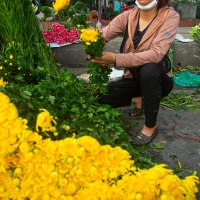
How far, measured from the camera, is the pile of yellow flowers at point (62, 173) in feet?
4.64

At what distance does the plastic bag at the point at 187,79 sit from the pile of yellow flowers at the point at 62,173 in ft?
9.57

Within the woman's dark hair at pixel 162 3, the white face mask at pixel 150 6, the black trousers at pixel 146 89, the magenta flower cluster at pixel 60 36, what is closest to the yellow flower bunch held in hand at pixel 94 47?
the black trousers at pixel 146 89

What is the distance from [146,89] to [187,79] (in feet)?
7.14

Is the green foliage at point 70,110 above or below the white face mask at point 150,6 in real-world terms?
below

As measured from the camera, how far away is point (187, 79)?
4.34 metres

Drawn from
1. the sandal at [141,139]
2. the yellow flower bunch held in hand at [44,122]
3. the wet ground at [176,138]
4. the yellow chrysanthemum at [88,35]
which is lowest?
the wet ground at [176,138]

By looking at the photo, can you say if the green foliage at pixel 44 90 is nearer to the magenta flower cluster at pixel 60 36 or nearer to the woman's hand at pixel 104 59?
the woman's hand at pixel 104 59

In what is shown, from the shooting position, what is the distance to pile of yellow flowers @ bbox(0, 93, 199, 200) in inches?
55.6

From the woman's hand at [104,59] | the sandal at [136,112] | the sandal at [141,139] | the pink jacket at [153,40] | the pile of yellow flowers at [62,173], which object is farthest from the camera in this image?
the sandal at [136,112]

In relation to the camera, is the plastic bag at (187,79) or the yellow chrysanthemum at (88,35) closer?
the yellow chrysanthemum at (88,35)

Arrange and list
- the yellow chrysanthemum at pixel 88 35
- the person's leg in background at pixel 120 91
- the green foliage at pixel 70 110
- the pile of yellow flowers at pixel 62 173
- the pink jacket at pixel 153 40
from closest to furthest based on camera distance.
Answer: the pile of yellow flowers at pixel 62 173, the green foliage at pixel 70 110, the yellow chrysanthemum at pixel 88 35, the pink jacket at pixel 153 40, the person's leg in background at pixel 120 91

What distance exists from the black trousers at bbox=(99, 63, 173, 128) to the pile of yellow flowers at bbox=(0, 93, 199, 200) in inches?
39.3

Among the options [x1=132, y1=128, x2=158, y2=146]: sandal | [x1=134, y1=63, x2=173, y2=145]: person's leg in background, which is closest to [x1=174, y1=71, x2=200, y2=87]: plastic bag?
[x1=134, y1=63, x2=173, y2=145]: person's leg in background

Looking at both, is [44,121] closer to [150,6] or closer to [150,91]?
[150,91]
